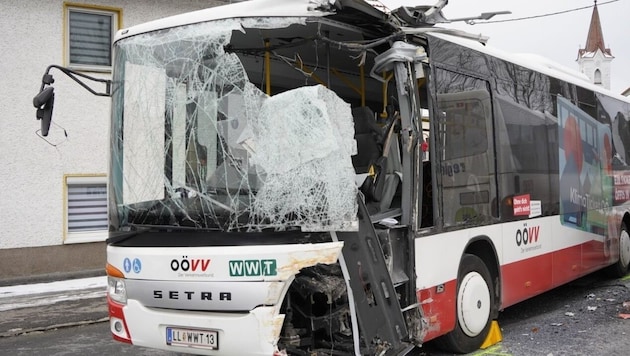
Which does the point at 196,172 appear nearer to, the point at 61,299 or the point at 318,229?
the point at 318,229

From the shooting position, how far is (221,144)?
4508 mm

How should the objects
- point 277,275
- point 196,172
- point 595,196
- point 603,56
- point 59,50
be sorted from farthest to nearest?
point 603,56
point 59,50
point 595,196
point 196,172
point 277,275

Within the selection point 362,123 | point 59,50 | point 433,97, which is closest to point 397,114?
point 433,97

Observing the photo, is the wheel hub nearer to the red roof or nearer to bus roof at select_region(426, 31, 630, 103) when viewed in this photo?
bus roof at select_region(426, 31, 630, 103)

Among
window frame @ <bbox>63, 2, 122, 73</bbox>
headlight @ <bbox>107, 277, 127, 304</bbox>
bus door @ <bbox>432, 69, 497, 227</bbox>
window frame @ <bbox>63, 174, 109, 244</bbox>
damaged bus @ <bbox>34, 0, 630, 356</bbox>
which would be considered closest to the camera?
damaged bus @ <bbox>34, 0, 630, 356</bbox>

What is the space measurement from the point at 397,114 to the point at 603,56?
6853 centimetres

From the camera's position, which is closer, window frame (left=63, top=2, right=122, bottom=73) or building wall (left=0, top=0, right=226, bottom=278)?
building wall (left=0, top=0, right=226, bottom=278)

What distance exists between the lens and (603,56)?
2598 inches

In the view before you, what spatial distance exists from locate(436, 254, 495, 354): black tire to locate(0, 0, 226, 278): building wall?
7.93 m

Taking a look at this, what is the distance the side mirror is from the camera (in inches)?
191

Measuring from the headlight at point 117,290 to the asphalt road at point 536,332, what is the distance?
1552 mm

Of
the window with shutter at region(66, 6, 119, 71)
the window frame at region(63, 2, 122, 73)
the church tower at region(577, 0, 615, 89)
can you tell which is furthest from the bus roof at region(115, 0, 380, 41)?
the church tower at region(577, 0, 615, 89)

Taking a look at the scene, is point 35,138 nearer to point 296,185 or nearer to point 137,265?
point 137,265

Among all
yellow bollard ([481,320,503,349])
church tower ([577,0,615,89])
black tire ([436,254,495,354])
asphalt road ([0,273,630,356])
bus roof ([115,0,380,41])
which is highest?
church tower ([577,0,615,89])
